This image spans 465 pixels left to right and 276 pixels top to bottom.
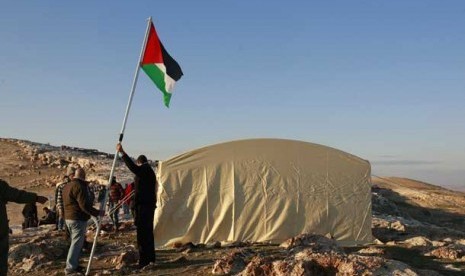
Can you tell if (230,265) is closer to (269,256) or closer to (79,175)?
(269,256)

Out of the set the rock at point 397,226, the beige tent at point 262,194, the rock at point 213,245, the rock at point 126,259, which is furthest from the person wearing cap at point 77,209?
the rock at point 397,226

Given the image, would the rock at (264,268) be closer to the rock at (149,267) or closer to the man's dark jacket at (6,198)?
the rock at (149,267)

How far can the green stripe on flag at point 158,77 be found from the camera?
32.9 ft

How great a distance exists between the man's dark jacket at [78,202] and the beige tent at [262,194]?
14.0 ft

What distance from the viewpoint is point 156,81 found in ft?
33.6

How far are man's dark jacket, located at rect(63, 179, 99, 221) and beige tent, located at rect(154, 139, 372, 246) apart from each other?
427 cm

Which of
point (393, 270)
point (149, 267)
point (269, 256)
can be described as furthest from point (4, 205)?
point (393, 270)

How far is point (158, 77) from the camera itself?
10242 millimetres

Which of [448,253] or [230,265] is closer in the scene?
[230,265]

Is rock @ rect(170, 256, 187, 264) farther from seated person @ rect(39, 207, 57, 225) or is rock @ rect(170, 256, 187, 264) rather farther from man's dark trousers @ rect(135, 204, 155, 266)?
seated person @ rect(39, 207, 57, 225)

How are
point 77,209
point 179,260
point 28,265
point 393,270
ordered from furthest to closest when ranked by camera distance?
point 179,260 < point 28,265 < point 77,209 < point 393,270

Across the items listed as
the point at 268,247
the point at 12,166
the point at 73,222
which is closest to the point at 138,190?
the point at 73,222

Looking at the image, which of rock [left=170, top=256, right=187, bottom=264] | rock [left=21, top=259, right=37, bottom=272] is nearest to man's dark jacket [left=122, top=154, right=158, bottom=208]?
rock [left=170, top=256, right=187, bottom=264]

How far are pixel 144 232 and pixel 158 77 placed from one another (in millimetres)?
3017
